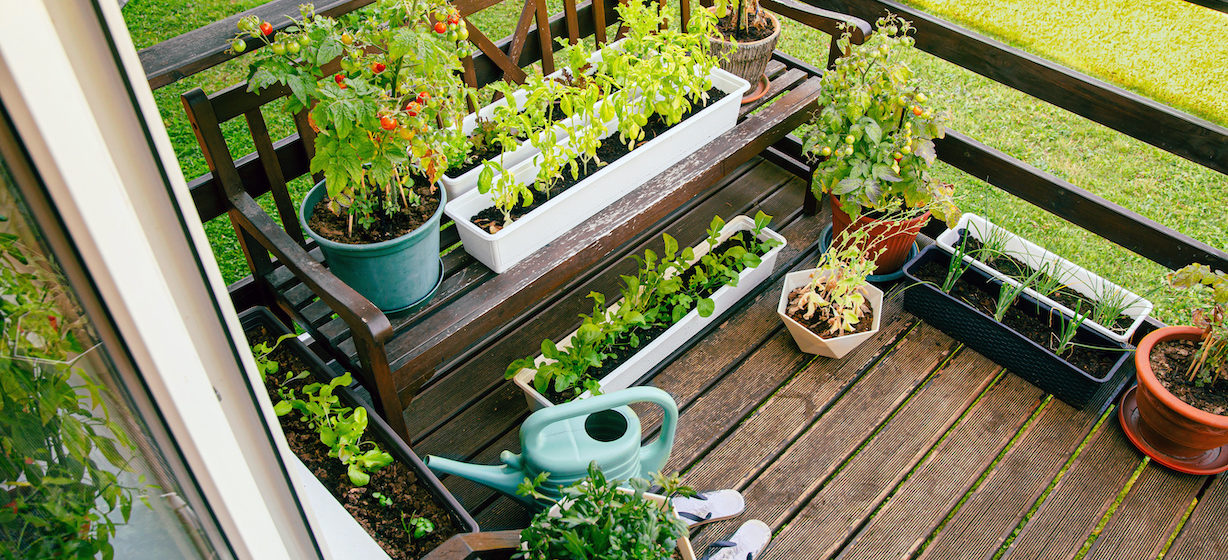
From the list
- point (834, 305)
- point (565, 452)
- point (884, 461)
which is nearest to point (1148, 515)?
point (884, 461)

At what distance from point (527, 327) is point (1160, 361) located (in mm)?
1692

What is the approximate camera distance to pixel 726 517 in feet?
6.79

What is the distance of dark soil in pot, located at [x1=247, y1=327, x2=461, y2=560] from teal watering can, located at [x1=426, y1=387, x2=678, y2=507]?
0.26 ft

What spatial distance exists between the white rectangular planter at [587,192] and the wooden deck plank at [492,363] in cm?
47

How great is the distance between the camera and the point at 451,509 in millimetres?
1642

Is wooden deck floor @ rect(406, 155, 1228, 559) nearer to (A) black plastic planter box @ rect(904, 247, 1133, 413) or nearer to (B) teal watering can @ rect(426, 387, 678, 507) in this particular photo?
(A) black plastic planter box @ rect(904, 247, 1133, 413)

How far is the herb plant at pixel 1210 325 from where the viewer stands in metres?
1.93

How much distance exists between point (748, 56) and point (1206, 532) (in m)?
1.69

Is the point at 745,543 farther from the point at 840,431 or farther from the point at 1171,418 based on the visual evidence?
the point at 1171,418

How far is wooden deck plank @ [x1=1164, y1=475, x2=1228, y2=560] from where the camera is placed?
2021 mm

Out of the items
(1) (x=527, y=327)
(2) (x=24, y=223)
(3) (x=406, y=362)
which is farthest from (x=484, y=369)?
(2) (x=24, y=223)

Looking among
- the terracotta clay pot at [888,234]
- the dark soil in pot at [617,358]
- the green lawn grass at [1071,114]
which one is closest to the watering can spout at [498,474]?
the dark soil in pot at [617,358]

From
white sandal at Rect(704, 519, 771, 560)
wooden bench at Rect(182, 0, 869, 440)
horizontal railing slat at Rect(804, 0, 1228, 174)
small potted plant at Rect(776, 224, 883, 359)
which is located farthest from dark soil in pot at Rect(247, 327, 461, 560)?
horizontal railing slat at Rect(804, 0, 1228, 174)

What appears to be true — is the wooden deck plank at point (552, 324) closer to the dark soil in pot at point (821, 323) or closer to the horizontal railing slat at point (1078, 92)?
the dark soil in pot at point (821, 323)
